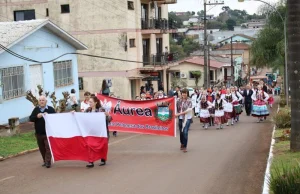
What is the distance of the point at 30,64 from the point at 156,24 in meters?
21.1

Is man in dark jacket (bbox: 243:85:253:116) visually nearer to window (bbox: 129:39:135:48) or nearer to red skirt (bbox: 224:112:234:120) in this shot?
red skirt (bbox: 224:112:234:120)

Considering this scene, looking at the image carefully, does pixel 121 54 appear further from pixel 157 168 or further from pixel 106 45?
pixel 157 168

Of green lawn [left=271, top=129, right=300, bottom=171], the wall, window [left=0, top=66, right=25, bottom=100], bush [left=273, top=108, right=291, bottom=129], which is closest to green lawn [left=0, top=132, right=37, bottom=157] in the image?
window [left=0, top=66, right=25, bottom=100]

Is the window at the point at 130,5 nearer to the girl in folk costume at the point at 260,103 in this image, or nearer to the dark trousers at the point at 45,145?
the girl in folk costume at the point at 260,103

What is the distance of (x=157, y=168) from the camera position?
12016 millimetres

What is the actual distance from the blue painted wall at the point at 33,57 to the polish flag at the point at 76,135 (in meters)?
11.8

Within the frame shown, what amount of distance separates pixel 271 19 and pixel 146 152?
31.4 meters

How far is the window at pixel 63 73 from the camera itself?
97.6 ft

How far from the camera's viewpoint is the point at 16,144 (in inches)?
659

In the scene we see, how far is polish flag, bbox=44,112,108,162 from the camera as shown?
12500 mm

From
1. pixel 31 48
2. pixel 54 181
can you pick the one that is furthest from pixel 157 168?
pixel 31 48

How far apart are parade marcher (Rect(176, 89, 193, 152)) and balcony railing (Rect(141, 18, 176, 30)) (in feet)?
97.4

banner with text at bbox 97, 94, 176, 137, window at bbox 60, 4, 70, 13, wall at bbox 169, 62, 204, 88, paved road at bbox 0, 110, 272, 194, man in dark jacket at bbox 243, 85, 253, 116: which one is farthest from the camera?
wall at bbox 169, 62, 204, 88

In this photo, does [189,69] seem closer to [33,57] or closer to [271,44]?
[271,44]
